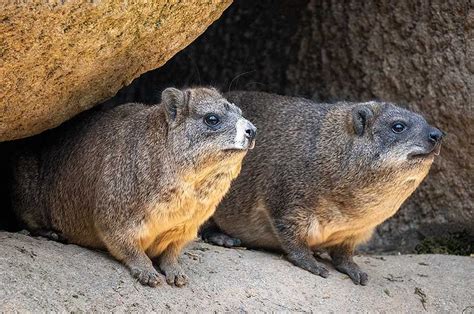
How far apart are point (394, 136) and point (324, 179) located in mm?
727

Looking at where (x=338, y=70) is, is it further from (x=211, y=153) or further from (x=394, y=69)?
(x=211, y=153)

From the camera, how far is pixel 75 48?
6469mm

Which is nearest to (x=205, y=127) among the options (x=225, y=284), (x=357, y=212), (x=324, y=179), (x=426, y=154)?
(x=225, y=284)

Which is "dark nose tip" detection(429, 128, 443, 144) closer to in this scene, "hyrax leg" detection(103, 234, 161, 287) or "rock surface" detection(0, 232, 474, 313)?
"rock surface" detection(0, 232, 474, 313)

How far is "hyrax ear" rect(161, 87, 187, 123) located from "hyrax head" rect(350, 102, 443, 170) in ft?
6.08

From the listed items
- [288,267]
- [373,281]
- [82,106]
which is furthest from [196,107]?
[373,281]

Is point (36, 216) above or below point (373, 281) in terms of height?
above

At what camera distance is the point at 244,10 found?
35.1 feet

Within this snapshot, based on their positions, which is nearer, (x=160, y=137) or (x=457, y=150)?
(x=160, y=137)

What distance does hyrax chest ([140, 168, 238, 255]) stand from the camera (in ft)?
23.3

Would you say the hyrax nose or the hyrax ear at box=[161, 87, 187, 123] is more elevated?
the hyrax ear at box=[161, 87, 187, 123]

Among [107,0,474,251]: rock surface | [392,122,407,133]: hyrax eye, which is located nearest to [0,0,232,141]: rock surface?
[392,122,407,133]: hyrax eye

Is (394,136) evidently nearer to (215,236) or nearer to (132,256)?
(215,236)

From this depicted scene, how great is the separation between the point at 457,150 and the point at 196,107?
345cm
